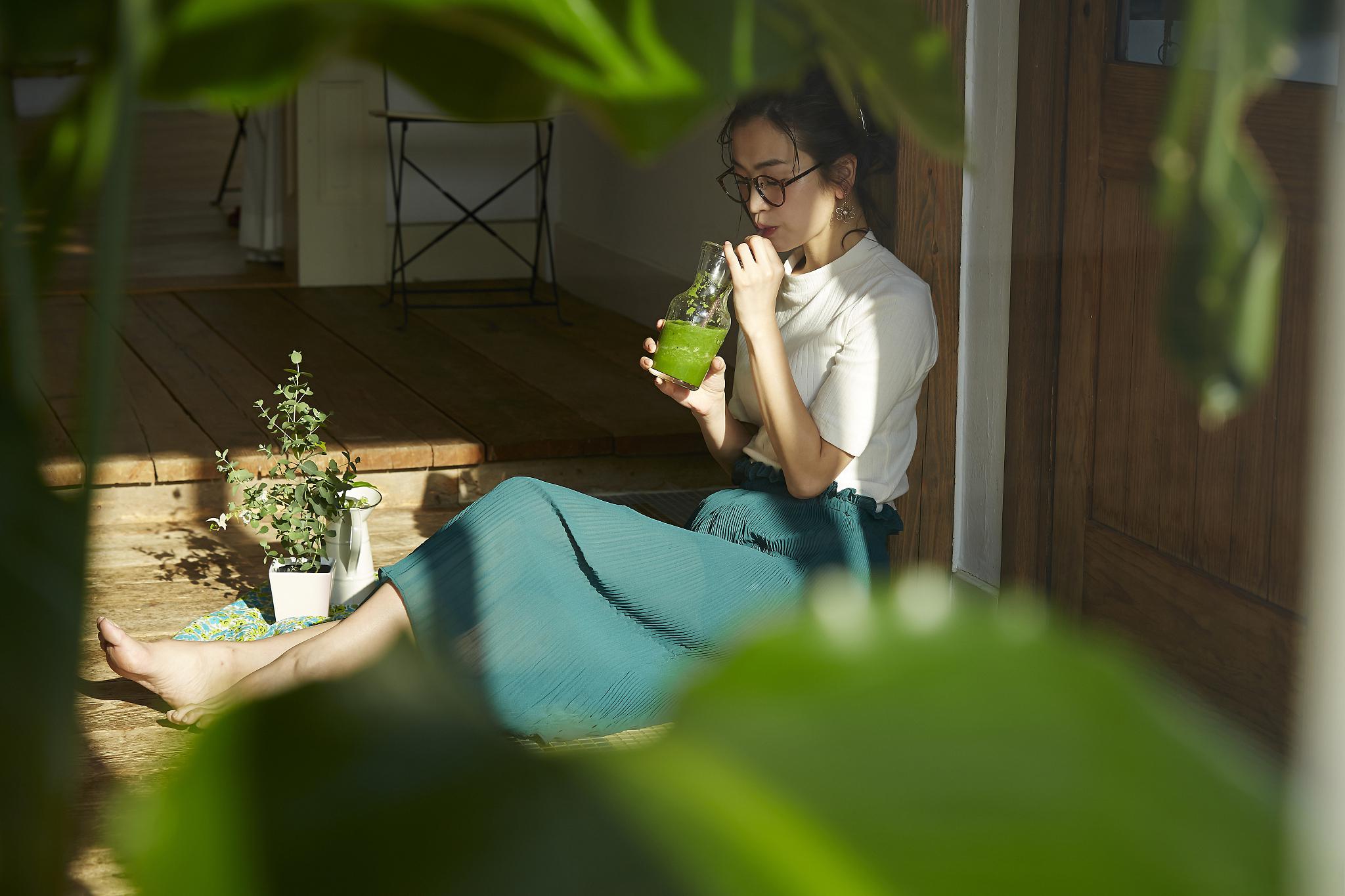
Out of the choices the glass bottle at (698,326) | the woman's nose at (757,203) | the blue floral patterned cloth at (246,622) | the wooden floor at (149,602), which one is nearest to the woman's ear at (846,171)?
the woman's nose at (757,203)

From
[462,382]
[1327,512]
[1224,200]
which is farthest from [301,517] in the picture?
[1224,200]

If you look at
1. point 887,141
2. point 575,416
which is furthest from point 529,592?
point 575,416

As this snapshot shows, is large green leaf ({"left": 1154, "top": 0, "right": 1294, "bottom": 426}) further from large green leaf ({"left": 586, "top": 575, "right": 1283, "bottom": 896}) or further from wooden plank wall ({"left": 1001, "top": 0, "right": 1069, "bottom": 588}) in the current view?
wooden plank wall ({"left": 1001, "top": 0, "right": 1069, "bottom": 588})

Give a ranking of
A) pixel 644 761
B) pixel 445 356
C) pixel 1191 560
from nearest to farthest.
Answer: pixel 644 761 → pixel 1191 560 → pixel 445 356

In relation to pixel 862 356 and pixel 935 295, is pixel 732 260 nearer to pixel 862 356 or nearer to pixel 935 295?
pixel 862 356

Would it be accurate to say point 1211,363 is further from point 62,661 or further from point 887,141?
point 887,141

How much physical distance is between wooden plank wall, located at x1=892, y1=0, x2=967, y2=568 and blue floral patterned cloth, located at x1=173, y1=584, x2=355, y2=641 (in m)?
1.05

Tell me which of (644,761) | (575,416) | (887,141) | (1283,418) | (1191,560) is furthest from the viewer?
(575,416)

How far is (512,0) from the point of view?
0.15 metres

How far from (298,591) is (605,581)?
2.28 ft

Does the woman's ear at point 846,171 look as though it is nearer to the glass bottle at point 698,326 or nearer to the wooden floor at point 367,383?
the glass bottle at point 698,326

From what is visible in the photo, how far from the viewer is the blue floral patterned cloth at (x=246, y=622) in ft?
7.81

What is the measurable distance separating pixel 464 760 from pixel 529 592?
6.52 feet

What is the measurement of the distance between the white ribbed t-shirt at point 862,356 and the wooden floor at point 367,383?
1186 millimetres
